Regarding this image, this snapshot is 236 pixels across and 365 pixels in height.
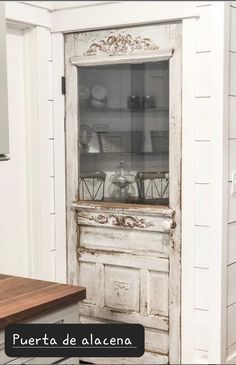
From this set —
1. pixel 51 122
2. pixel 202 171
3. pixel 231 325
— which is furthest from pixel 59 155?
pixel 231 325

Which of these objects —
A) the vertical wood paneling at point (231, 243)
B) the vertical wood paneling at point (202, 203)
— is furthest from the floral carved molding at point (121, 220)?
the vertical wood paneling at point (231, 243)

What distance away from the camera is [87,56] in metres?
2.43

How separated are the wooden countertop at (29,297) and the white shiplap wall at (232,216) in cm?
79

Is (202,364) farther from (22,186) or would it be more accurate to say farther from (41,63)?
(41,63)

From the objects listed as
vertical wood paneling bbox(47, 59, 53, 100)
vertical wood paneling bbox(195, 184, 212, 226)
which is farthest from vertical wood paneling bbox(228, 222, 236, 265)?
vertical wood paneling bbox(47, 59, 53, 100)

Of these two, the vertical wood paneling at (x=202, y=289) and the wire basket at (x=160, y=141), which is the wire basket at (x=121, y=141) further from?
the vertical wood paneling at (x=202, y=289)

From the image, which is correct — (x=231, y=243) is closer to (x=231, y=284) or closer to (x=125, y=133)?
(x=231, y=284)

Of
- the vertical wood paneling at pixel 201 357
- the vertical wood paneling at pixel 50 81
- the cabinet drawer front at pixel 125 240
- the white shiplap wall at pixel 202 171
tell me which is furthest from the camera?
the vertical wood paneling at pixel 50 81

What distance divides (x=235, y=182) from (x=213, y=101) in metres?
0.33

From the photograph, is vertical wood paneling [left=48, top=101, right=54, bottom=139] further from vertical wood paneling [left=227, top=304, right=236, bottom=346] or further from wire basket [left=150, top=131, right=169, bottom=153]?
vertical wood paneling [left=227, top=304, right=236, bottom=346]

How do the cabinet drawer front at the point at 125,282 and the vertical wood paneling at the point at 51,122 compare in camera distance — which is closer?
the cabinet drawer front at the point at 125,282

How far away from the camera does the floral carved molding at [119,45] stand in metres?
2.29

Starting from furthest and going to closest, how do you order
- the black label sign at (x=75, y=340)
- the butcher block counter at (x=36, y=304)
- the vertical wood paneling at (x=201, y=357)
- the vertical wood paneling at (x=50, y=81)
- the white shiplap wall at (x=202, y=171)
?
1. the vertical wood paneling at (x=50, y=81)
2. the vertical wood paneling at (x=201, y=357)
3. the white shiplap wall at (x=202, y=171)
4. the butcher block counter at (x=36, y=304)
5. the black label sign at (x=75, y=340)

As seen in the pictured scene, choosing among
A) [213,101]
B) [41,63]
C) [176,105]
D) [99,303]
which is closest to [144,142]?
[176,105]
